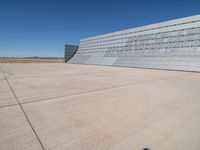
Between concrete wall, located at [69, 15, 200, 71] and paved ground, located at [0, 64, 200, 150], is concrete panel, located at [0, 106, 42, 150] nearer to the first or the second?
paved ground, located at [0, 64, 200, 150]

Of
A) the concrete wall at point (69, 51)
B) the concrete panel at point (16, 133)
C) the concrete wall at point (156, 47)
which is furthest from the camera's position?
the concrete wall at point (69, 51)

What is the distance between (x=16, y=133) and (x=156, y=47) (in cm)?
2048

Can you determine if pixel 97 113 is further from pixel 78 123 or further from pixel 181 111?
pixel 181 111

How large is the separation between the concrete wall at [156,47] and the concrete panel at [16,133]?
15.8 m

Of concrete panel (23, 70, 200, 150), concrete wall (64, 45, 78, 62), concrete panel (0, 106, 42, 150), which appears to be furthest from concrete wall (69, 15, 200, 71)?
concrete panel (0, 106, 42, 150)

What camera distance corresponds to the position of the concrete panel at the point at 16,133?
164cm

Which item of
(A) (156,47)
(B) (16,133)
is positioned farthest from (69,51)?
(B) (16,133)

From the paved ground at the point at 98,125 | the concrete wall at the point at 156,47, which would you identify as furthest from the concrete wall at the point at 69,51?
the paved ground at the point at 98,125

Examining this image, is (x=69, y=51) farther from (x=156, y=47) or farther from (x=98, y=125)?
(x=98, y=125)

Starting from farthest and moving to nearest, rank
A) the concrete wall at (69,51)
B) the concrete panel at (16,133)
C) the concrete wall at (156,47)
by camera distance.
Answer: the concrete wall at (69,51) < the concrete wall at (156,47) < the concrete panel at (16,133)

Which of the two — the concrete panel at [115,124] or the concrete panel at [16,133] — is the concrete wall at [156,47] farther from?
the concrete panel at [16,133]

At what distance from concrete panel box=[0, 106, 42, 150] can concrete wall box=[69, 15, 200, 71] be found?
15.8 metres

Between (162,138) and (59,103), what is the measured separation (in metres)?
2.51

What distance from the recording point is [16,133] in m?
1.92
